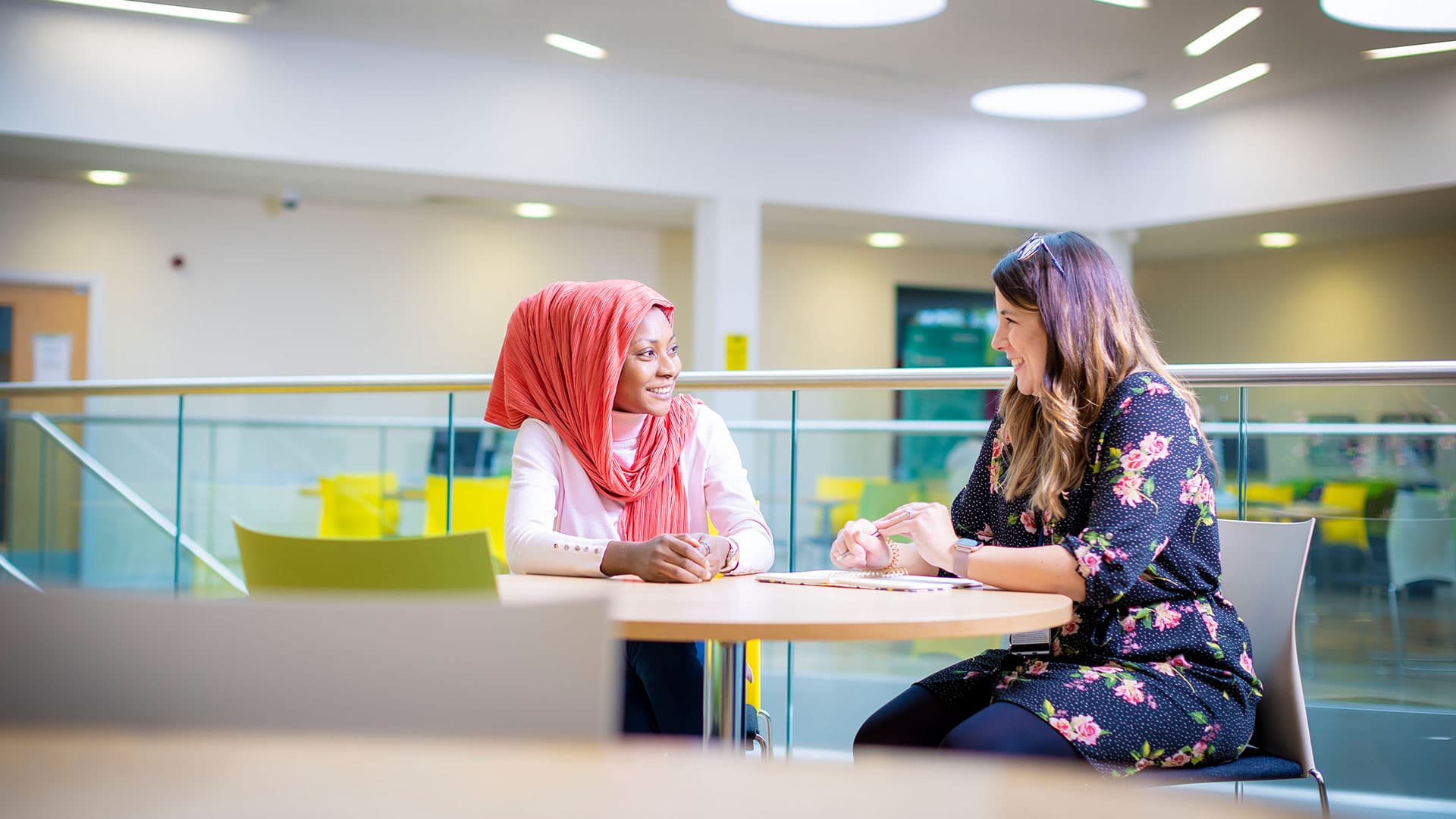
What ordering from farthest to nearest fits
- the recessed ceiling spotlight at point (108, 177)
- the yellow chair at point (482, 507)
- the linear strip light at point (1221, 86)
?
the recessed ceiling spotlight at point (108, 177), the linear strip light at point (1221, 86), the yellow chair at point (482, 507)

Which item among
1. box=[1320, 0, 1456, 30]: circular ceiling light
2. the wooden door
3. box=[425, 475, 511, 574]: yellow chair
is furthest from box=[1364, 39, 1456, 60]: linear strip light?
the wooden door

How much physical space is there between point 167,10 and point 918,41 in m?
4.06

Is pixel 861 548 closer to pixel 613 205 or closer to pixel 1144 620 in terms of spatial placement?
pixel 1144 620

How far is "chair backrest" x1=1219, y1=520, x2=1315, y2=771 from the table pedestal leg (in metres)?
0.78

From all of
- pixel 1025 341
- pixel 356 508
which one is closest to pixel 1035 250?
pixel 1025 341

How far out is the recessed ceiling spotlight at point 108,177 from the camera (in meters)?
7.64

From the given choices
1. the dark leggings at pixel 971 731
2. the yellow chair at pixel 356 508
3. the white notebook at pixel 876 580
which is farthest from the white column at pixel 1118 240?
the dark leggings at pixel 971 731

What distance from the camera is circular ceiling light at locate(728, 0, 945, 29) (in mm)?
6238

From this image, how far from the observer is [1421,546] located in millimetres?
3031

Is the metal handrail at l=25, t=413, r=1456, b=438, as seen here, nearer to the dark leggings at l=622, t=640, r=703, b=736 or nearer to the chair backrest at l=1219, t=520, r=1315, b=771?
the chair backrest at l=1219, t=520, r=1315, b=771

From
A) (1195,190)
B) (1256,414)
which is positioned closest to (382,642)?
(1256,414)

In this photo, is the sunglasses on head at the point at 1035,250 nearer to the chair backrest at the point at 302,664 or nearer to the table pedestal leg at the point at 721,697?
the table pedestal leg at the point at 721,697

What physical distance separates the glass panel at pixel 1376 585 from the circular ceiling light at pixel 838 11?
2997 mm

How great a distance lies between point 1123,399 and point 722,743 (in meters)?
0.75
